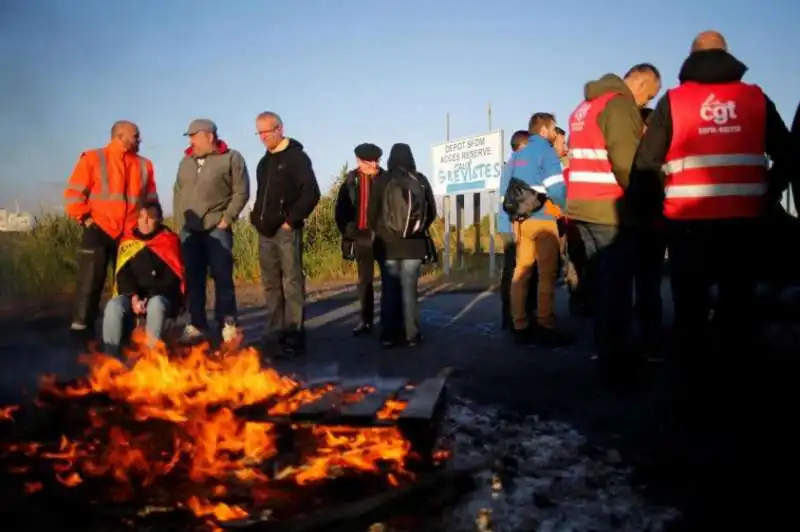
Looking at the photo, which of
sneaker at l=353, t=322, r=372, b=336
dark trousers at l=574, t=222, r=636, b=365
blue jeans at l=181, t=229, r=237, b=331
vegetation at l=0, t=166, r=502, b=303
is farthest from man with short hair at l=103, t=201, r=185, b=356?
vegetation at l=0, t=166, r=502, b=303

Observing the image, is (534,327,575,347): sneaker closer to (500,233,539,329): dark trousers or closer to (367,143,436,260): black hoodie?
(500,233,539,329): dark trousers

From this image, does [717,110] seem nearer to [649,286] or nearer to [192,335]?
[649,286]

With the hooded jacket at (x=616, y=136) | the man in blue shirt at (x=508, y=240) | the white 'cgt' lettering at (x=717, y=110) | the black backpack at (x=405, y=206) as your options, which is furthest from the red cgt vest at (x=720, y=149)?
the black backpack at (x=405, y=206)

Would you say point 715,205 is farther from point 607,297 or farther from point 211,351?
point 211,351

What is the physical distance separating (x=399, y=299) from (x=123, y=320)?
2.57 m

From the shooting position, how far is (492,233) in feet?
51.3

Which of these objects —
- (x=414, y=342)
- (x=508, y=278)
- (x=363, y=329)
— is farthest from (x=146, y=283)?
(x=508, y=278)

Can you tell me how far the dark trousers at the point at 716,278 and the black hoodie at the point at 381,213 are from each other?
3043mm

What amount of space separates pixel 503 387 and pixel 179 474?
8.02 ft

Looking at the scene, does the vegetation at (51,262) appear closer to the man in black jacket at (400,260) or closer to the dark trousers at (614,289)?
the man in black jacket at (400,260)

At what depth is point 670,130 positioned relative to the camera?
4.34 meters

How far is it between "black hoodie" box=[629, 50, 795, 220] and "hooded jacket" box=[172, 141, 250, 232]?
3.81 meters

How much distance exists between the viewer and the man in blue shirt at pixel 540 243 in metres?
6.58

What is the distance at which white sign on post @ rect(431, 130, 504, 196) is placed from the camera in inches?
613
